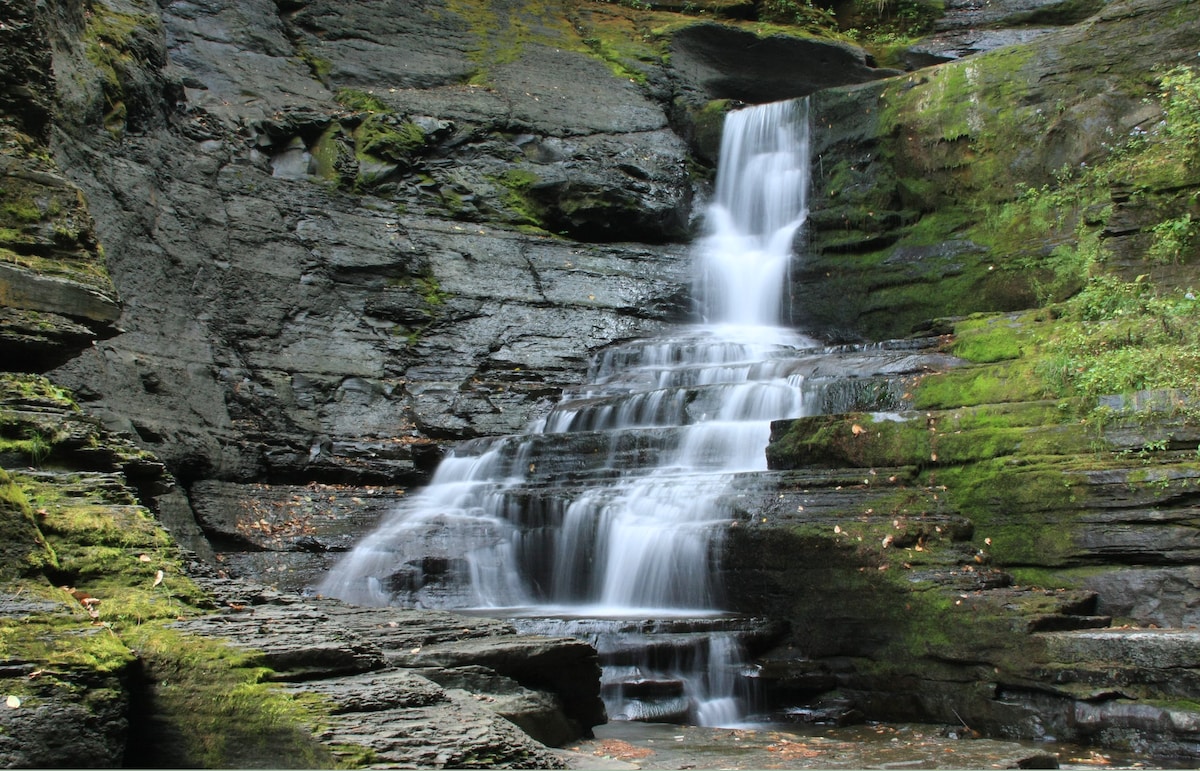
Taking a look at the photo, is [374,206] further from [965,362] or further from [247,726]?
[247,726]

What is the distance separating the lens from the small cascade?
21.5 feet

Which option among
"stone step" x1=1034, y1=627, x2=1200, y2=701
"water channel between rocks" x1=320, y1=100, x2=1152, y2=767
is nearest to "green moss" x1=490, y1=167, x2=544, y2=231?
"water channel between rocks" x1=320, y1=100, x2=1152, y2=767

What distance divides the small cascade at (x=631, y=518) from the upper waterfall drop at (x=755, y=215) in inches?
65.2

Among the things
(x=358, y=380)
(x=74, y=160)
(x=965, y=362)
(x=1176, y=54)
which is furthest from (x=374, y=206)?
(x=1176, y=54)

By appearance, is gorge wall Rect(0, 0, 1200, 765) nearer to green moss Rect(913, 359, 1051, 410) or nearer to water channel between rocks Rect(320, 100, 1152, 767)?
green moss Rect(913, 359, 1051, 410)

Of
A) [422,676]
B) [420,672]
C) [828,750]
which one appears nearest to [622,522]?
[828,750]

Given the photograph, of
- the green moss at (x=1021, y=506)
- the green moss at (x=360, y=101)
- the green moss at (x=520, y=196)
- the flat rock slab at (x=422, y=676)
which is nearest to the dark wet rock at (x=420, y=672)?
the flat rock slab at (x=422, y=676)

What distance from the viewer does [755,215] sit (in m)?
16.4

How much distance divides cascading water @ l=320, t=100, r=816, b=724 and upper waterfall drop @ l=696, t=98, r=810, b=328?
1.47m

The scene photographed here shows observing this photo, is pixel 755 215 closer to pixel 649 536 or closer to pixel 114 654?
pixel 649 536

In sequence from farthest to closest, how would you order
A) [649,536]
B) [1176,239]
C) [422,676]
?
[1176,239]
[649,536]
[422,676]

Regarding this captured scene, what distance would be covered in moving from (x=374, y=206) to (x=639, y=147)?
17.6 ft

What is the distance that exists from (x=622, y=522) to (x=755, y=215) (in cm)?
935

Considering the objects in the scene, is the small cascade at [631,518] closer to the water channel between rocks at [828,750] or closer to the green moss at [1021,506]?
the water channel between rocks at [828,750]
